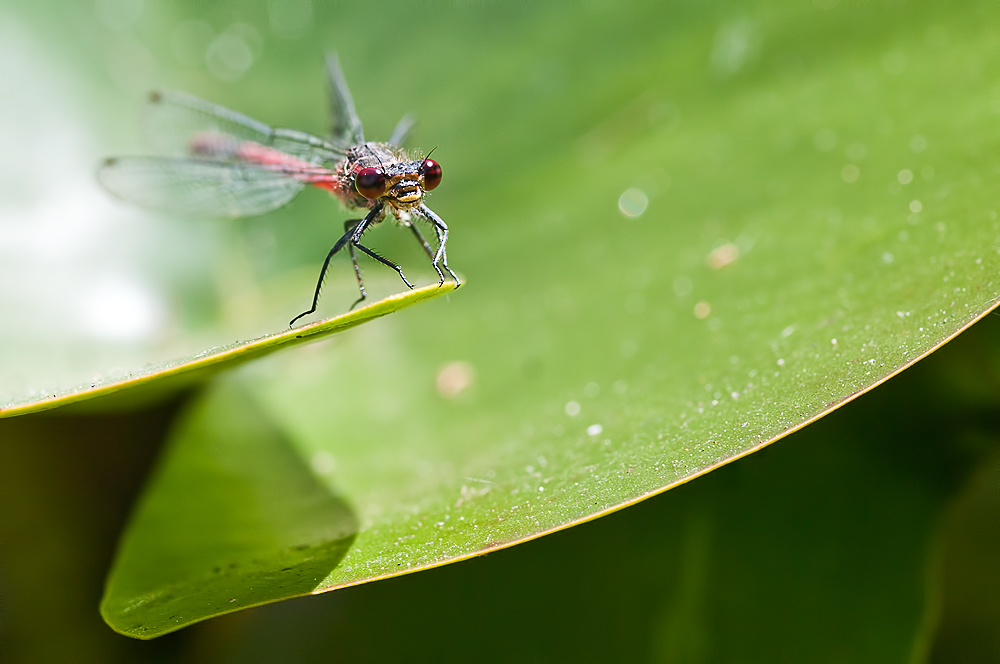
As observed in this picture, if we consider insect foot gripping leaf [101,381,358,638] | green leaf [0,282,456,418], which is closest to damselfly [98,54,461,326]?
insect foot gripping leaf [101,381,358,638]

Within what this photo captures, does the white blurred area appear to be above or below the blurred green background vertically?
above

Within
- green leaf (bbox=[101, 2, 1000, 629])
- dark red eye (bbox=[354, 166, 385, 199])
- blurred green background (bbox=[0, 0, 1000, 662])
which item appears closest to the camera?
green leaf (bbox=[101, 2, 1000, 629])

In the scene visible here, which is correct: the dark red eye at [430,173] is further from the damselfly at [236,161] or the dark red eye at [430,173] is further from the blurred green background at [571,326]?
the blurred green background at [571,326]

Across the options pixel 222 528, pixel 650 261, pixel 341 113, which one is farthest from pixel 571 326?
pixel 341 113

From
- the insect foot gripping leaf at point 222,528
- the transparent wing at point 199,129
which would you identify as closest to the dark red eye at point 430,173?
the transparent wing at point 199,129

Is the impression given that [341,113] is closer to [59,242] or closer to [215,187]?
[215,187]

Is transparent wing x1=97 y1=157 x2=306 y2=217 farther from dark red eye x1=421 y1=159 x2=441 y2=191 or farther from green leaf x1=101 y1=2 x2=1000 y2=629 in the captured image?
dark red eye x1=421 y1=159 x2=441 y2=191

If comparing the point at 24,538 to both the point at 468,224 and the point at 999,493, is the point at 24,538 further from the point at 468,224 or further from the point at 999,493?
the point at 999,493
